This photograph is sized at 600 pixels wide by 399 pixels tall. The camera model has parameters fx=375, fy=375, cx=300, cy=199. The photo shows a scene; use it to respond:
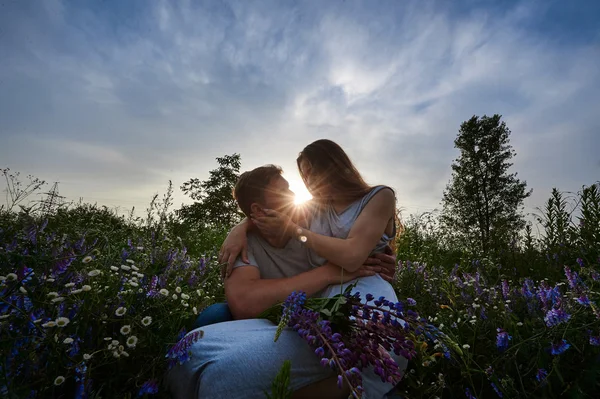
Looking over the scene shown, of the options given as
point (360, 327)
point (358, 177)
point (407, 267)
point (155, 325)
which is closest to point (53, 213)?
point (155, 325)

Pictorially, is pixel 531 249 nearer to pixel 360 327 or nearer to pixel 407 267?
pixel 407 267

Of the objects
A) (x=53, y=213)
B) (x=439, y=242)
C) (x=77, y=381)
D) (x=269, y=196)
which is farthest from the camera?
(x=439, y=242)

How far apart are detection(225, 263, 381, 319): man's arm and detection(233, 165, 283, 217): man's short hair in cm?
57

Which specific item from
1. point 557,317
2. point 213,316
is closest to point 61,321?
point 213,316

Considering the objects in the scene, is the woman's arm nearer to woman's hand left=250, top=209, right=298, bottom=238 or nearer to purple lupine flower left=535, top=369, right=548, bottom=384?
woman's hand left=250, top=209, right=298, bottom=238

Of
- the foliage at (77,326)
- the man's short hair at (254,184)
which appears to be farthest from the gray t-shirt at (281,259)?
the foliage at (77,326)

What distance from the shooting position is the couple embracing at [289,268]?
67.2 inches

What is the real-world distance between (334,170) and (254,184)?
606 millimetres

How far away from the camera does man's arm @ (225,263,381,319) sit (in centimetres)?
222

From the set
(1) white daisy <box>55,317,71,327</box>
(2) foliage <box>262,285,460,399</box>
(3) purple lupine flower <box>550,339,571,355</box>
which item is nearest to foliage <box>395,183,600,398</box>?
(3) purple lupine flower <box>550,339,571,355</box>

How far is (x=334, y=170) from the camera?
2.82 m

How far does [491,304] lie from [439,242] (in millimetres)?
5257

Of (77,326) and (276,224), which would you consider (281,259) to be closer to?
(276,224)

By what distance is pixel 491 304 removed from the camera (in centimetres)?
279
